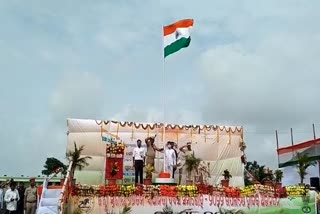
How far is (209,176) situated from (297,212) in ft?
17.0

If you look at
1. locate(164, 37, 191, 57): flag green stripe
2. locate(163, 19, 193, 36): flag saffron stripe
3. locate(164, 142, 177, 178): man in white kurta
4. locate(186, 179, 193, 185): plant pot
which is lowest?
locate(186, 179, 193, 185): plant pot

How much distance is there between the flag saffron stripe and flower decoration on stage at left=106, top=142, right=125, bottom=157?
4.41 m

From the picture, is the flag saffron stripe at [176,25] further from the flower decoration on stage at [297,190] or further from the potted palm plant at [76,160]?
the flower decoration on stage at [297,190]

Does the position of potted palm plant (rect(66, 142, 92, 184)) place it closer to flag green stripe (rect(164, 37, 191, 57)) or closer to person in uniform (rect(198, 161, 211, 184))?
person in uniform (rect(198, 161, 211, 184))

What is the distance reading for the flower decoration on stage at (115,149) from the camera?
18.0 m

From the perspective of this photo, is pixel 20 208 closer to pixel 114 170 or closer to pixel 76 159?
pixel 76 159

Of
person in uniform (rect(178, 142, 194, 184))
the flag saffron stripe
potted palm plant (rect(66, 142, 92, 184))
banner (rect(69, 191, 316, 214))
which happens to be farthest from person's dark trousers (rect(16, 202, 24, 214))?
the flag saffron stripe

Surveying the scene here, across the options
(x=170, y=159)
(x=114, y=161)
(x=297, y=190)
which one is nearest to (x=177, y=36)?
(x=170, y=159)

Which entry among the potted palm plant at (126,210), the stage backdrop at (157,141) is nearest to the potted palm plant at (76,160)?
the stage backdrop at (157,141)

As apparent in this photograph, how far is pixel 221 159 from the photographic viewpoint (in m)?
19.1

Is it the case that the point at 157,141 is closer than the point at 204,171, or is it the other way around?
the point at 157,141

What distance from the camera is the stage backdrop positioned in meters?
17.8

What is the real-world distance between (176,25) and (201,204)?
6025mm

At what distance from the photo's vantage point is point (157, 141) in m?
18.4
